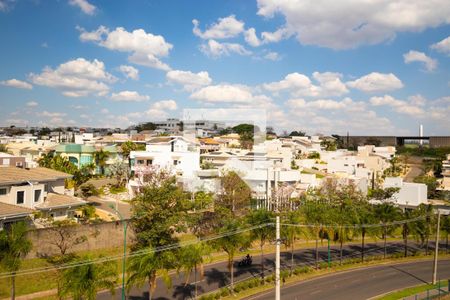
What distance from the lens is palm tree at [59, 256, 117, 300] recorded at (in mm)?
19125

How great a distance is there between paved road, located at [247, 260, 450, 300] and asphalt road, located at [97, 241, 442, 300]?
12.4 ft

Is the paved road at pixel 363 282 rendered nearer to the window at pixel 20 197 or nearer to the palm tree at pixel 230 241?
the palm tree at pixel 230 241

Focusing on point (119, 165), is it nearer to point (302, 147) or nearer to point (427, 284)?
point (427, 284)

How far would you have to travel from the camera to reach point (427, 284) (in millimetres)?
31938

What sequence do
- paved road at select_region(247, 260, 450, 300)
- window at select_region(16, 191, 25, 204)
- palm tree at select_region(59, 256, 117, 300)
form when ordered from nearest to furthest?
palm tree at select_region(59, 256, 117, 300) → paved road at select_region(247, 260, 450, 300) → window at select_region(16, 191, 25, 204)

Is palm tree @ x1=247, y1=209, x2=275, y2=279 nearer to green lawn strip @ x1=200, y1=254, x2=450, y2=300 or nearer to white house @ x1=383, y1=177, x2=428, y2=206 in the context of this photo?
green lawn strip @ x1=200, y1=254, x2=450, y2=300

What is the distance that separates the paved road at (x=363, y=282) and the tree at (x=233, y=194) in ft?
55.1

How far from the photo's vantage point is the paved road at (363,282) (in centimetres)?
2856

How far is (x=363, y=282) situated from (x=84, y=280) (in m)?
23.2

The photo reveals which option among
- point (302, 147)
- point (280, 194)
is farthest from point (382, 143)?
point (280, 194)

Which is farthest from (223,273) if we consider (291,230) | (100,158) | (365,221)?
(100,158)

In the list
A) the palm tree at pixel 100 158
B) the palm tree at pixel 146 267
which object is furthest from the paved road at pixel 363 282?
the palm tree at pixel 100 158

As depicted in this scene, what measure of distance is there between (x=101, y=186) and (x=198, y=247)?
129 feet

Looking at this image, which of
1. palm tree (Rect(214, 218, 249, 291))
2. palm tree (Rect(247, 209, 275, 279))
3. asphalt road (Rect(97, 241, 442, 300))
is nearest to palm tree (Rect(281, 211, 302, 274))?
palm tree (Rect(247, 209, 275, 279))
